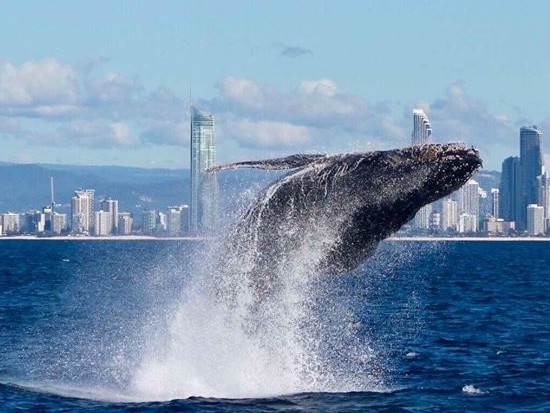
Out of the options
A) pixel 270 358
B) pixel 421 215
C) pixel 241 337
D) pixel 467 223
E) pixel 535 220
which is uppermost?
pixel 535 220

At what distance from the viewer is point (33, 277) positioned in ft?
221

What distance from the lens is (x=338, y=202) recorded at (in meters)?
17.8

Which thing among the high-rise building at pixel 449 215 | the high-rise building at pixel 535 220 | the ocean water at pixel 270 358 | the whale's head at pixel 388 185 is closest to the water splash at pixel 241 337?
the ocean water at pixel 270 358

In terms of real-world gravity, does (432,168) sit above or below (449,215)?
below

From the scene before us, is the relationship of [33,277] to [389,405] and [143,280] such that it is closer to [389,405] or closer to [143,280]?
[143,280]

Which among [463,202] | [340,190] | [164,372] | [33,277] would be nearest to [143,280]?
[33,277]

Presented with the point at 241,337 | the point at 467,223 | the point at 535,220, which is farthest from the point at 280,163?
the point at 535,220

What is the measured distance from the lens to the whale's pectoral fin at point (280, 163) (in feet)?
55.9

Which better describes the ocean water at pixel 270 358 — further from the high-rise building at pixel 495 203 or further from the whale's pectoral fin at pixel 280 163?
the high-rise building at pixel 495 203

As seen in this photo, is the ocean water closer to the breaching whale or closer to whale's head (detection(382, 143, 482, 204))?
the breaching whale

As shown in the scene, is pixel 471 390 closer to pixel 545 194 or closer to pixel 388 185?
pixel 388 185

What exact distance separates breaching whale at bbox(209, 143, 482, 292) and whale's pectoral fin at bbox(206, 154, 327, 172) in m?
0.01

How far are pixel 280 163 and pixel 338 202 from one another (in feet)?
3.48

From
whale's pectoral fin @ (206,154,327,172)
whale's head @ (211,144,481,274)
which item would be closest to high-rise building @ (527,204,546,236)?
whale's head @ (211,144,481,274)
